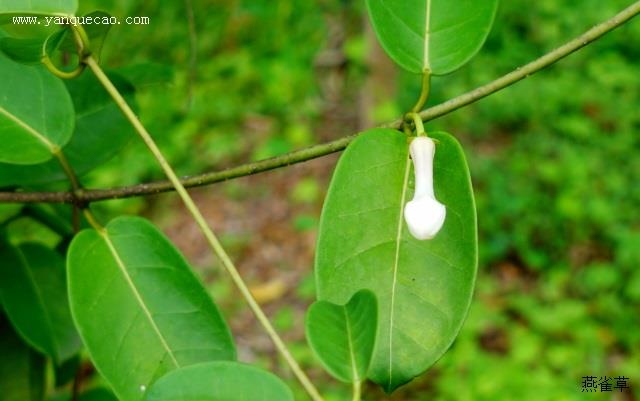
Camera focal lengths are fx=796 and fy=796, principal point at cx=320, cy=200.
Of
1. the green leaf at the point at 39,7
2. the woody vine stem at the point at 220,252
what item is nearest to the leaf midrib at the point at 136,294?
the woody vine stem at the point at 220,252

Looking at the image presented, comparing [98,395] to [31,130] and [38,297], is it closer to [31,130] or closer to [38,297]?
[38,297]

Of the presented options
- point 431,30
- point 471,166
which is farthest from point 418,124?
point 471,166

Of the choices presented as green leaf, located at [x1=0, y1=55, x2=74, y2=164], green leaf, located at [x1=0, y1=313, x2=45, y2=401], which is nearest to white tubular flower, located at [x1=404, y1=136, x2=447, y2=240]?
green leaf, located at [x1=0, y1=55, x2=74, y2=164]

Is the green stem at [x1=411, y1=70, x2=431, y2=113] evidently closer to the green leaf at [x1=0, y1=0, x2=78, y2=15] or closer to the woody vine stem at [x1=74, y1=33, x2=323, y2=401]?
the woody vine stem at [x1=74, y1=33, x2=323, y2=401]

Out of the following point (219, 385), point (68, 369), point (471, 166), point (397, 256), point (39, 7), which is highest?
point (471, 166)

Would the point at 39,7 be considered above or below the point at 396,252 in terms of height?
above

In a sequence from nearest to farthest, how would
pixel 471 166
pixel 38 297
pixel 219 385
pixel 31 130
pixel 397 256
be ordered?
1. pixel 219 385
2. pixel 397 256
3. pixel 31 130
4. pixel 38 297
5. pixel 471 166
